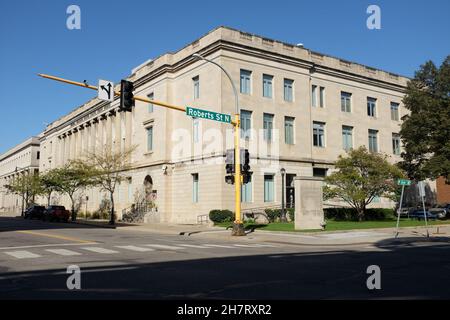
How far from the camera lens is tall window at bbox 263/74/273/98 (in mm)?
39100

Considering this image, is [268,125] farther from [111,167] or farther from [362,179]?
Answer: [111,167]

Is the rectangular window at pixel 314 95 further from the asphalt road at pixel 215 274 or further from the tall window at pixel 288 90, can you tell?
the asphalt road at pixel 215 274

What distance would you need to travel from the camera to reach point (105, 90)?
1738 cm

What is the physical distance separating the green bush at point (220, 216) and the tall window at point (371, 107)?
21867 millimetres

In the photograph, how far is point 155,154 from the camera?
142 feet

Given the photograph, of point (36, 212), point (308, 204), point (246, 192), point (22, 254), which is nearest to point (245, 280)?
point (22, 254)

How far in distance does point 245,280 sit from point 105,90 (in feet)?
34.7

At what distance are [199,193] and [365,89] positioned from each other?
21.7 meters

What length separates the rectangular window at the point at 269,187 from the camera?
124ft

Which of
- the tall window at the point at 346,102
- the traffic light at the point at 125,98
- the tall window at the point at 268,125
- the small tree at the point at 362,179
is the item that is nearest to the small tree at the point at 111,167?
the tall window at the point at 268,125

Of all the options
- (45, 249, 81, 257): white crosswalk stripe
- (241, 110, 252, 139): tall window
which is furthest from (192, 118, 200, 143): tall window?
(45, 249, 81, 257): white crosswalk stripe

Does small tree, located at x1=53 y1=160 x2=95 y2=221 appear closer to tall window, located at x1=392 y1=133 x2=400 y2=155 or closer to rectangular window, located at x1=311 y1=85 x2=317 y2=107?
rectangular window, located at x1=311 y1=85 x2=317 y2=107

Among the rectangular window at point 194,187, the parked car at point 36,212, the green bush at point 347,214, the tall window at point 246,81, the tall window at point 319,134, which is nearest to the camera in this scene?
the tall window at point 246,81
